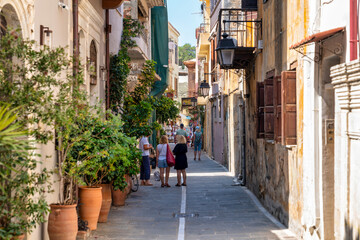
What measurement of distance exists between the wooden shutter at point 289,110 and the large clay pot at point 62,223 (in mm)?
4068

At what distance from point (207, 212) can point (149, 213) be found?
1272 mm

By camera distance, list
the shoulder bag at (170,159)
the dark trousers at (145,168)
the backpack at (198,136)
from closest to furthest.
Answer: the dark trousers at (145,168) < the shoulder bag at (170,159) < the backpack at (198,136)

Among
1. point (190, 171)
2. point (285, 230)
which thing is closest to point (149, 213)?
point (285, 230)

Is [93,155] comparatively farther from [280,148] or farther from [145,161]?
[145,161]

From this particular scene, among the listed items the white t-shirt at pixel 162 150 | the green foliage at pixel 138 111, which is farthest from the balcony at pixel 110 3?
the white t-shirt at pixel 162 150

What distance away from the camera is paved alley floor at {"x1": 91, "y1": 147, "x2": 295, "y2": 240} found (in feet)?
33.4

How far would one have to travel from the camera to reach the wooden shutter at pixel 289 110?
10.2 m

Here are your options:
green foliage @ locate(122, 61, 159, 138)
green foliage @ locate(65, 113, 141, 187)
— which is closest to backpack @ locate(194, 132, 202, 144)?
green foliage @ locate(122, 61, 159, 138)

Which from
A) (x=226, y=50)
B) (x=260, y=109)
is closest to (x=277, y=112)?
(x=260, y=109)

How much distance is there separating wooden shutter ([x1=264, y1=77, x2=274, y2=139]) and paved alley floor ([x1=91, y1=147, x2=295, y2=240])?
1.80m

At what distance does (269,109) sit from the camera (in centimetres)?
1224

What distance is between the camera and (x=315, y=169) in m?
8.73

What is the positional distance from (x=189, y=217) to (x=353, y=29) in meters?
6.34

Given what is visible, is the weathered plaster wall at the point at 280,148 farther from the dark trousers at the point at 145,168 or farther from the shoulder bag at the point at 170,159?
the dark trousers at the point at 145,168
